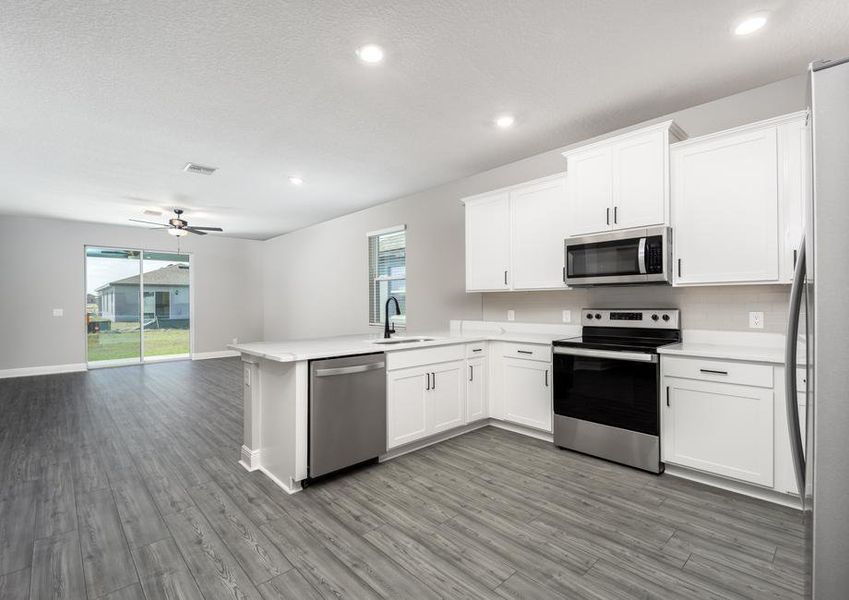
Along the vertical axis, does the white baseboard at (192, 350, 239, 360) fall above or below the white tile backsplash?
below

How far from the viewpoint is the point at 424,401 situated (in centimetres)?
333

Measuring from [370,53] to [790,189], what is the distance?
2634mm

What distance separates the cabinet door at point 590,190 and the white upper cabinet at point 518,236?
166 millimetres

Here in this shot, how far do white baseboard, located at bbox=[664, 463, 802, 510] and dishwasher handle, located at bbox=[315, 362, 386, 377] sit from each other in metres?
2.14

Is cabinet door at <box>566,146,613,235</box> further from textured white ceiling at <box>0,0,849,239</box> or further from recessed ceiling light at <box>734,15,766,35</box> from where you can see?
recessed ceiling light at <box>734,15,766,35</box>

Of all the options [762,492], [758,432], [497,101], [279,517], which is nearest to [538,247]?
[497,101]

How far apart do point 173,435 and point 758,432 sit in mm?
4512

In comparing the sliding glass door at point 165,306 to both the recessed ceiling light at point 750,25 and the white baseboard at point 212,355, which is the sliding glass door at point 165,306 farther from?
the recessed ceiling light at point 750,25

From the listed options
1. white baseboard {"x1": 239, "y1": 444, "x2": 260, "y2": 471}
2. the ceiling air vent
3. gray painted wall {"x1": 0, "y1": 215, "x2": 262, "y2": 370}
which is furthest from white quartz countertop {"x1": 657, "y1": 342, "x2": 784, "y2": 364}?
gray painted wall {"x1": 0, "y1": 215, "x2": 262, "y2": 370}

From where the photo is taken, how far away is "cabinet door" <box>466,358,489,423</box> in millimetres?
3693

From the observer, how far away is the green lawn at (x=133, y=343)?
761 centimetres

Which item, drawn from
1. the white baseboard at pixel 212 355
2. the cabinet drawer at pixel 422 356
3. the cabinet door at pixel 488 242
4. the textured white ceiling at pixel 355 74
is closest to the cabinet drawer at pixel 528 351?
the cabinet drawer at pixel 422 356

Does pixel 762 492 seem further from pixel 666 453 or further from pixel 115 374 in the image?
pixel 115 374

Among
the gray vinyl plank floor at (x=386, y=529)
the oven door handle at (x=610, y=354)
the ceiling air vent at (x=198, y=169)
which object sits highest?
the ceiling air vent at (x=198, y=169)
